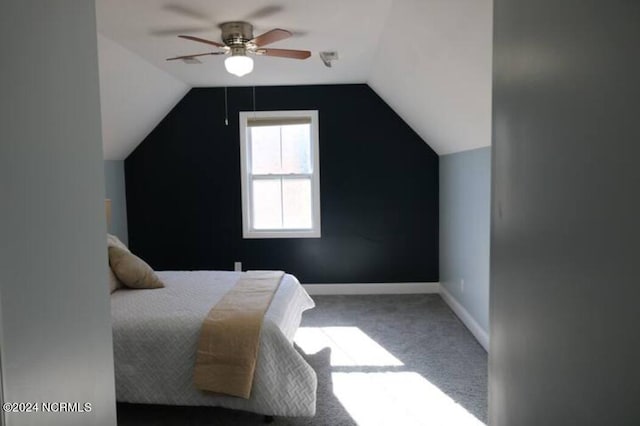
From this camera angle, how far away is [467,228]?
425 cm

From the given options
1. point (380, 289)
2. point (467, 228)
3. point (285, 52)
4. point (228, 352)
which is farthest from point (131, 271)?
point (380, 289)

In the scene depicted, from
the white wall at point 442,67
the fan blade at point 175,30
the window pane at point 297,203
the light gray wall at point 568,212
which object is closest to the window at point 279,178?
the window pane at point 297,203

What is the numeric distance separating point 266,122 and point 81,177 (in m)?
4.32

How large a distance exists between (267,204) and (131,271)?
93.8 inches

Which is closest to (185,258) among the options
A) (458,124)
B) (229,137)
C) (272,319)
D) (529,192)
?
(229,137)

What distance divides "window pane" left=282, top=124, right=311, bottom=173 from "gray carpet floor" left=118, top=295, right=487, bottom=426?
157 cm

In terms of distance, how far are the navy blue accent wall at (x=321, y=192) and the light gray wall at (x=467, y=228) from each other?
0.37 meters

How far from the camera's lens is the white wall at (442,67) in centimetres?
249

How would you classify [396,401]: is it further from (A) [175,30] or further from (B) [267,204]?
(B) [267,204]

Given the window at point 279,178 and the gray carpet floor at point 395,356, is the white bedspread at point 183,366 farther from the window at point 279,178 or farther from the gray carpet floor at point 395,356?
the window at point 279,178

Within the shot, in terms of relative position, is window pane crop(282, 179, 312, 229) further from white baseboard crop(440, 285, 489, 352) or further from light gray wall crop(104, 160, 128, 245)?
light gray wall crop(104, 160, 128, 245)

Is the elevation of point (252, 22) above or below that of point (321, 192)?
above

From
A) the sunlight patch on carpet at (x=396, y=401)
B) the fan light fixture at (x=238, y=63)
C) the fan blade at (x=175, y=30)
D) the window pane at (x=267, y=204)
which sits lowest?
the sunlight patch on carpet at (x=396, y=401)

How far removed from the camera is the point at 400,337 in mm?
4098
